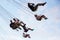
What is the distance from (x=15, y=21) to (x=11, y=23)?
0.18 metres

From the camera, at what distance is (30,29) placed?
25.8 feet

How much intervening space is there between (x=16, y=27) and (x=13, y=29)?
13cm

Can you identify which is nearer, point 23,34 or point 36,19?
point 36,19

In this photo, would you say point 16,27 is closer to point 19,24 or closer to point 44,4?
point 19,24

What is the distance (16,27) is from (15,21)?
29 centimetres

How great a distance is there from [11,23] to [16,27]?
249mm

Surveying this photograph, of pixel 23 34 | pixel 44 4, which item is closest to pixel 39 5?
pixel 44 4

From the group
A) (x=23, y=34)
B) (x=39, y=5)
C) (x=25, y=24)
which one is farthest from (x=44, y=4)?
(x=23, y=34)

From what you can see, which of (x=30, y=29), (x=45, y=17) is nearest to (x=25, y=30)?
(x=30, y=29)

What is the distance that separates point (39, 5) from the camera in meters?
7.45

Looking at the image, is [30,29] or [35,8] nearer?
[35,8]

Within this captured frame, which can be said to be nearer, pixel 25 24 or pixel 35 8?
pixel 35 8

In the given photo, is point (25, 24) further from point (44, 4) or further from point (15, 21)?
point (44, 4)

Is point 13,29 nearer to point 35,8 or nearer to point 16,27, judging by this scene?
point 16,27
